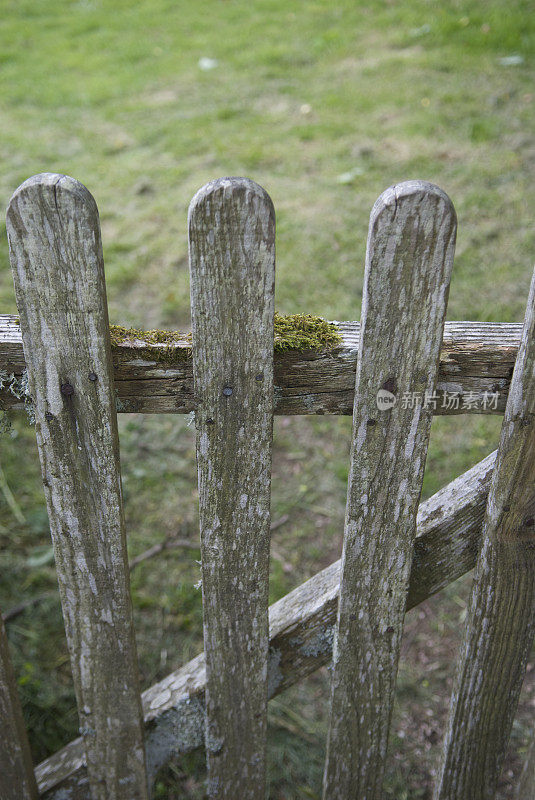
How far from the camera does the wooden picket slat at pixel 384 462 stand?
3.40 feet

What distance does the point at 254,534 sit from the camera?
131 centimetres

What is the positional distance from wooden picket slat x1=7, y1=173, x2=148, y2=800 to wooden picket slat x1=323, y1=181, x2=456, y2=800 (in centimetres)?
47

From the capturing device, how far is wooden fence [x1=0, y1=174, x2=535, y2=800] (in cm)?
106

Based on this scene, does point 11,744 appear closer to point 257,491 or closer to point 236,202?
point 257,491

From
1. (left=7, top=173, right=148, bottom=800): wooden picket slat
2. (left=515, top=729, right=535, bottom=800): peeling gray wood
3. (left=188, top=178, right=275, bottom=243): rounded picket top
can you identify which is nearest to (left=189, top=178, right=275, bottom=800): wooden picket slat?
(left=188, top=178, right=275, bottom=243): rounded picket top

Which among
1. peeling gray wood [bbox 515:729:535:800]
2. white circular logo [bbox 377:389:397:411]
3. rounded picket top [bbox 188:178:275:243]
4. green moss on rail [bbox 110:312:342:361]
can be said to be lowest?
peeling gray wood [bbox 515:729:535:800]

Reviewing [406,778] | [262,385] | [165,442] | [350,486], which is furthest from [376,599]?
[165,442]

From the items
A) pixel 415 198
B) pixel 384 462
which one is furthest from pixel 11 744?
pixel 415 198

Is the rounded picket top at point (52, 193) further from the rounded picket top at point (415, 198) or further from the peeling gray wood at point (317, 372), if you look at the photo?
the rounded picket top at point (415, 198)

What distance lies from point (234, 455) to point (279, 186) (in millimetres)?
3946

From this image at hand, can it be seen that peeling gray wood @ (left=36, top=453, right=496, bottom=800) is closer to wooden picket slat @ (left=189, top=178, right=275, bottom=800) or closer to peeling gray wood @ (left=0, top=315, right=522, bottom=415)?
wooden picket slat @ (left=189, top=178, right=275, bottom=800)

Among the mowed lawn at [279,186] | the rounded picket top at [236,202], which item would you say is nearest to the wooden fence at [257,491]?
the rounded picket top at [236,202]

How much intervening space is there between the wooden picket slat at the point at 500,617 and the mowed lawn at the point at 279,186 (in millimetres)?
645

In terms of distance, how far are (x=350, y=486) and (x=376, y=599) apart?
293 millimetres
